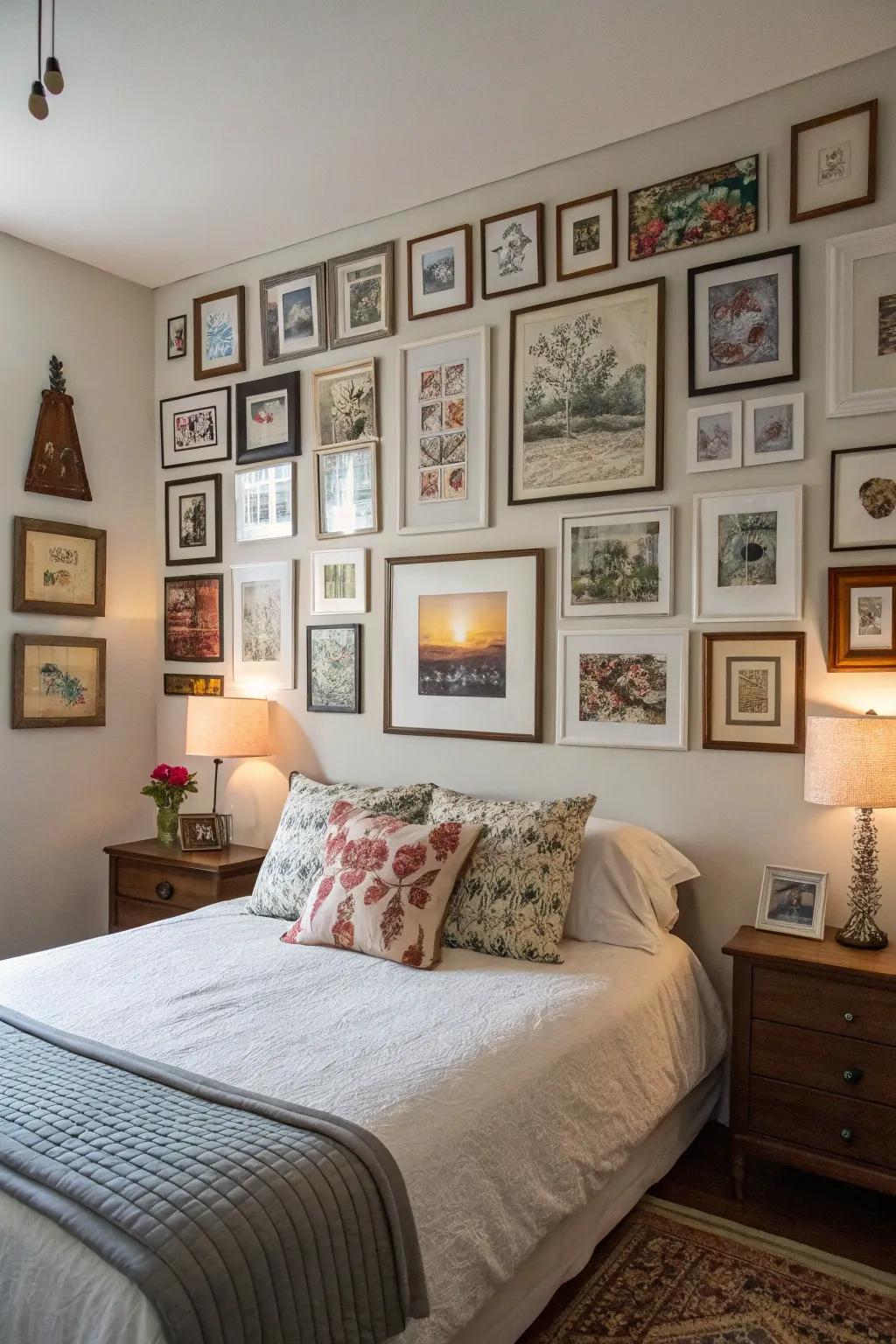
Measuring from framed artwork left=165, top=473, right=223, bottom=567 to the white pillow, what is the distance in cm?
210

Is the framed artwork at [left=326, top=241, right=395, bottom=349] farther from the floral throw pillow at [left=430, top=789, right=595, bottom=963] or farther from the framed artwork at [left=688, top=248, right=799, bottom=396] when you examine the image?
the floral throw pillow at [left=430, top=789, right=595, bottom=963]

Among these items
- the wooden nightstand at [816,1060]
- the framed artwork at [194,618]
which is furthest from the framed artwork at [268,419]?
the wooden nightstand at [816,1060]

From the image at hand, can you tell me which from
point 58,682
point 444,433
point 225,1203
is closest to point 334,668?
point 444,433

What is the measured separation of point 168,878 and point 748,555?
229 cm

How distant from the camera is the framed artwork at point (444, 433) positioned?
324cm

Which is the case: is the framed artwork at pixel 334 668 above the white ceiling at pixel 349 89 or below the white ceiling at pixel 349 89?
below

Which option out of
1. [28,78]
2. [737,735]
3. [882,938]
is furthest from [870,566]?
[28,78]

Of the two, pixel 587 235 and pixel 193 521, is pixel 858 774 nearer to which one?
pixel 587 235

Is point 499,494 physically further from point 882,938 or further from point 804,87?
point 882,938

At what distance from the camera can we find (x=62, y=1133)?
148 centimetres

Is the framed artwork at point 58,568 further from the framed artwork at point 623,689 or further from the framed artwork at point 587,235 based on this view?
the framed artwork at point 587,235

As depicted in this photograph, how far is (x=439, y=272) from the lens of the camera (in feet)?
10.9

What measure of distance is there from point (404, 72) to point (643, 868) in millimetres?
2270

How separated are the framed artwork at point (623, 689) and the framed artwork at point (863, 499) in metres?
0.53
